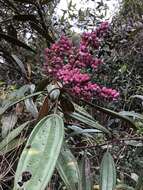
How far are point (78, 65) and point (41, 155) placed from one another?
0.31 metres

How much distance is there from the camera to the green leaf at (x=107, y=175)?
688 millimetres

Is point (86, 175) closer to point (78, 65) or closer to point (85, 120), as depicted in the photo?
point (85, 120)

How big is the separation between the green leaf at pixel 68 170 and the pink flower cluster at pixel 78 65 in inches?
5.7

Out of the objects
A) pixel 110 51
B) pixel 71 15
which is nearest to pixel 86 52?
pixel 110 51

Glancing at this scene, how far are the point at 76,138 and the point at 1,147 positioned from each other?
0.33 meters

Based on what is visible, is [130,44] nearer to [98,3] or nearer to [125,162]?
[98,3]

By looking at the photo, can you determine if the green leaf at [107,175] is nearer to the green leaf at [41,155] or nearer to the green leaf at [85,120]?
the green leaf at [85,120]

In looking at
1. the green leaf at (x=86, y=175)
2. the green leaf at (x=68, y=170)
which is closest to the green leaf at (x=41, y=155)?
the green leaf at (x=68, y=170)

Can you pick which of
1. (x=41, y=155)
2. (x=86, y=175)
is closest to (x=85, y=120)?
(x=86, y=175)

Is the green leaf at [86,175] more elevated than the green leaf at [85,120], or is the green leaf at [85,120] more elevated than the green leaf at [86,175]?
the green leaf at [85,120]

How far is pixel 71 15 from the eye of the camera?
11.1 feet

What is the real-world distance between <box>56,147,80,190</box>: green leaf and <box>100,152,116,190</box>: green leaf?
0.10m

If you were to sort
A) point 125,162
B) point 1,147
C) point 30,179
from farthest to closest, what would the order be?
point 125,162 < point 1,147 < point 30,179

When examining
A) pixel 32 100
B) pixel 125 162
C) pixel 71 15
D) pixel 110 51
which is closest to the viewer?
pixel 32 100
